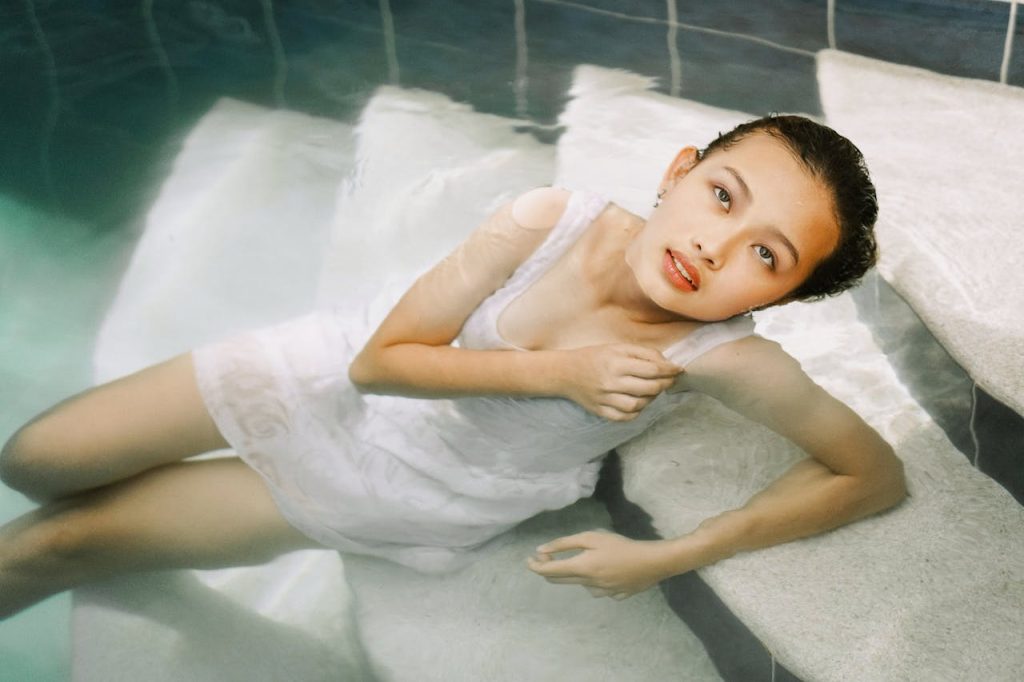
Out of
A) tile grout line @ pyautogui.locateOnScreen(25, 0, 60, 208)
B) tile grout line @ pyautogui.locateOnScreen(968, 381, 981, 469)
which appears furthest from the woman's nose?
tile grout line @ pyautogui.locateOnScreen(25, 0, 60, 208)

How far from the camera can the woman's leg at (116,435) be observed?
5.19 feet

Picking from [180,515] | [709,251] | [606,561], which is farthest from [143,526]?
[709,251]

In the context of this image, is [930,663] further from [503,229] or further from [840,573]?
[503,229]

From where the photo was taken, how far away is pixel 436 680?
164cm

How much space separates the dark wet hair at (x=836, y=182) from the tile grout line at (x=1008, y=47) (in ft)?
3.89

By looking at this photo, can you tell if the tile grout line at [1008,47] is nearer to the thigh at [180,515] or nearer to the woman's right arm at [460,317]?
the woman's right arm at [460,317]

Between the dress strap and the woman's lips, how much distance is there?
154mm

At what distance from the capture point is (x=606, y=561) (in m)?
1.53

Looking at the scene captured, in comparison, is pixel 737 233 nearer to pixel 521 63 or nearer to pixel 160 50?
pixel 521 63

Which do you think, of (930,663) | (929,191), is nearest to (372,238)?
(929,191)

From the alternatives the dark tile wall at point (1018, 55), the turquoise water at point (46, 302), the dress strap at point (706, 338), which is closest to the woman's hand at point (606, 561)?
the dress strap at point (706, 338)

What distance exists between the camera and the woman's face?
1288mm

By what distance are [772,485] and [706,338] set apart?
0.29 m

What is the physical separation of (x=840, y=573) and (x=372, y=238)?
1351 millimetres
